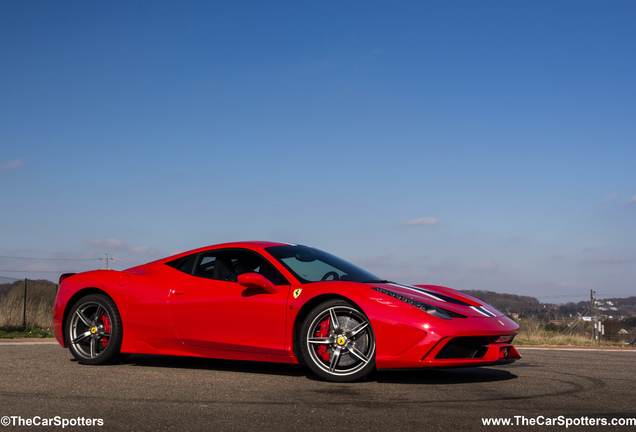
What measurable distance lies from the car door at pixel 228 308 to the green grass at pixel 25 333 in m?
9.91

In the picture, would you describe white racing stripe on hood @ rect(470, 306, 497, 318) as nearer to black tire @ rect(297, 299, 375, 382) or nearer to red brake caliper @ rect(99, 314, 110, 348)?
black tire @ rect(297, 299, 375, 382)

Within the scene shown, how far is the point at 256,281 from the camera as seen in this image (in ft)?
22.9

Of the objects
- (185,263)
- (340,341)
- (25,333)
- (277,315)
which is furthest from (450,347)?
(25,333)

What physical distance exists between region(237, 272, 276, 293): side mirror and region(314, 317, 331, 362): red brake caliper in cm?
61

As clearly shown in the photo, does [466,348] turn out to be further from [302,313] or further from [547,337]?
[547,337]

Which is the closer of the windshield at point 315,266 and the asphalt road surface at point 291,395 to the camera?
the asphalt road surface at point 291,395

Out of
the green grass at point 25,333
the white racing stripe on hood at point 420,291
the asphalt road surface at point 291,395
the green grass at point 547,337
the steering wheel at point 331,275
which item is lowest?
the green grass at point 25,333

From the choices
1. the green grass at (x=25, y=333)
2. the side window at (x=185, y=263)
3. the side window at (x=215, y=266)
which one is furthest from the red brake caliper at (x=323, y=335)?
the green grass at (x=25, y=333)

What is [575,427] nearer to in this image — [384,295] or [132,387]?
[384,295]

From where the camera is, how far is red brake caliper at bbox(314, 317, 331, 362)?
6.71 metres

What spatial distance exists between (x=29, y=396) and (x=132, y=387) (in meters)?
0.80

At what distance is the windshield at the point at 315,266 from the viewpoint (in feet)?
24.2

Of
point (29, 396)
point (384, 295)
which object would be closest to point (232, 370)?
point (384, 295)

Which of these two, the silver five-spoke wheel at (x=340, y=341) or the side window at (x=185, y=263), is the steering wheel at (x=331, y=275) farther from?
the side window at (x=185, y=263)
